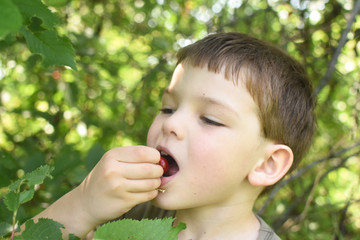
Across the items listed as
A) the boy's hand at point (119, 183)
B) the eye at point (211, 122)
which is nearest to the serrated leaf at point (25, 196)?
the boy's hand at point (119, 183)

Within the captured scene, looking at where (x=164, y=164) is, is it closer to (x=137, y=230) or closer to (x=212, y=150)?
(x=212, y=150)

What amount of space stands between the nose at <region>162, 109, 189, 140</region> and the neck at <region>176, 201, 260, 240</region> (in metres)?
0.31

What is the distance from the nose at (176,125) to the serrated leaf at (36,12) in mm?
425

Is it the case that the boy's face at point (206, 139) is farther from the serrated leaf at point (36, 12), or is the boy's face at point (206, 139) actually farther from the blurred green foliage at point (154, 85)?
the blurred green foliage at point (154, 85)

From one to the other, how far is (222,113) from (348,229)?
219 centimetres

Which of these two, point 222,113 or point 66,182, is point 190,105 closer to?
point 222,113

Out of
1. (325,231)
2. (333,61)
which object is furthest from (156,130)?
(325,231)

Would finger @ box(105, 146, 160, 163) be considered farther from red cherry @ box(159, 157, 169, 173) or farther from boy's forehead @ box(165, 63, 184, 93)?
boy's forehead @ box(165, 63, 184, 93)

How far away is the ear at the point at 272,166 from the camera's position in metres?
1.40

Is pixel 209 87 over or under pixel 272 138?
over

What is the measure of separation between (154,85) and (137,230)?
2000 millimetres

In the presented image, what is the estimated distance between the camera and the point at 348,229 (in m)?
3.04

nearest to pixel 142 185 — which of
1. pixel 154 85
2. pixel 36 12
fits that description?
pixel 36 12

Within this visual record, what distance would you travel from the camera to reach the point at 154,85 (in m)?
2.79
